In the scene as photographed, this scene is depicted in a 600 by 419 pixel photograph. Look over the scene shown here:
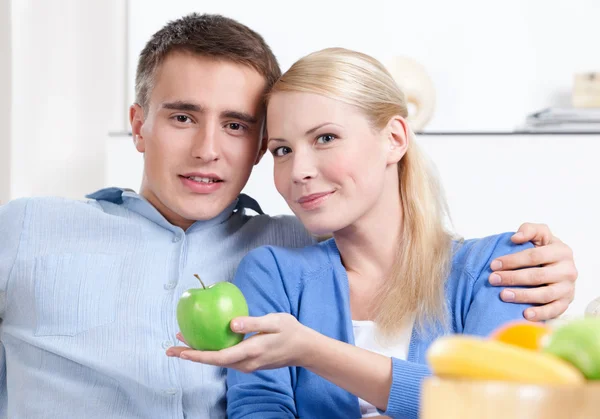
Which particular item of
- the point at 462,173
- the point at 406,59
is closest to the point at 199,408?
the point at 462,173

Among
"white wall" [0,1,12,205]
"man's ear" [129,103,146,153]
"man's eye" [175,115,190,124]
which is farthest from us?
"white wall" [0,1,12,205]

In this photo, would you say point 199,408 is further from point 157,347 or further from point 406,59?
point 406,59

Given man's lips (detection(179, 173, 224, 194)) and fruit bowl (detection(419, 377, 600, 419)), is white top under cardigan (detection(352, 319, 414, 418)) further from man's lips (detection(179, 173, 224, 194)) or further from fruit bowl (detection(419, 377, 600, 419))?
fruit bowl (detection(419, 377, 600, 419))

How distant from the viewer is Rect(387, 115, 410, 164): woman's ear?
5.11 feet

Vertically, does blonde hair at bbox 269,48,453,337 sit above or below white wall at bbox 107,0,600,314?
below

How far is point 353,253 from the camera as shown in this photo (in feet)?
5.17

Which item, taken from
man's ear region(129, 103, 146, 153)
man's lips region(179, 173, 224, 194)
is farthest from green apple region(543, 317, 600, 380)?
man's ear region(129, 103, 146, 153)

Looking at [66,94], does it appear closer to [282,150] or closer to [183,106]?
[183,106]

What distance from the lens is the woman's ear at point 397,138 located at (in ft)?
5.11

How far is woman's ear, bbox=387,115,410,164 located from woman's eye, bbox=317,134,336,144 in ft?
0.47

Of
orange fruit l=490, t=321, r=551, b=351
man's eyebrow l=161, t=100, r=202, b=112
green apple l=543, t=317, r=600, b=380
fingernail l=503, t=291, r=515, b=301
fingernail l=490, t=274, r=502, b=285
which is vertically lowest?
fingernail l=503, t=291, r=515, b=301

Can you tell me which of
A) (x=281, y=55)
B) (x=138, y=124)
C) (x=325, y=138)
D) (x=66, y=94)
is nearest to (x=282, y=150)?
(x=325, y=138)

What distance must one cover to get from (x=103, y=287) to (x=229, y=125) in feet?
1.41

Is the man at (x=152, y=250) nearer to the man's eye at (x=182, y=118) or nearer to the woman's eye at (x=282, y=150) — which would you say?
the man's eye at (x=182, y=118)
